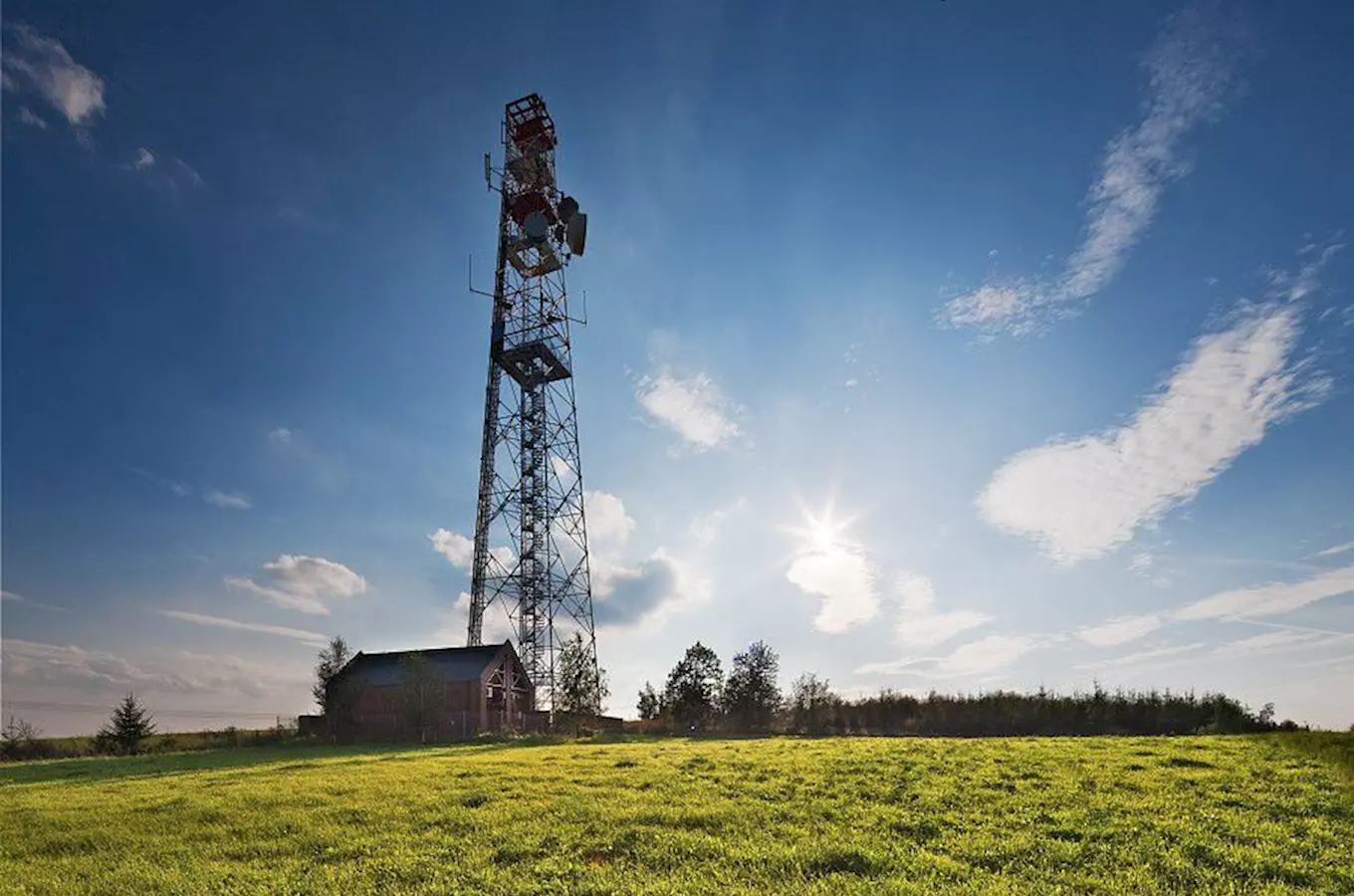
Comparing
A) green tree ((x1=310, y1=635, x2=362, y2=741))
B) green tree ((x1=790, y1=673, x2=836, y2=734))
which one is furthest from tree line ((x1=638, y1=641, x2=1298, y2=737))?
green tree ((x1=310, y1=635, x2=362, y2=741))

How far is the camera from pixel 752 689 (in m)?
56.3

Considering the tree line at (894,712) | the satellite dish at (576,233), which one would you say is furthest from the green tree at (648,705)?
the satellite dish at (576,233)

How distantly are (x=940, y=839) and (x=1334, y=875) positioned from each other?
193 inches

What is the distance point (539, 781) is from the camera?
18.4 meters

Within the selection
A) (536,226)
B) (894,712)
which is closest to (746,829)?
(894,712)

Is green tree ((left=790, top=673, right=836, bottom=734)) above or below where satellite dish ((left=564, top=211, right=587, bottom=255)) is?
below

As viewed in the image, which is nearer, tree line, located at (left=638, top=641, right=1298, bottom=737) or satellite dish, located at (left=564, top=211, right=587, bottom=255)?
tree line, located at (left=638, top=641, right=1298, bottom=737)

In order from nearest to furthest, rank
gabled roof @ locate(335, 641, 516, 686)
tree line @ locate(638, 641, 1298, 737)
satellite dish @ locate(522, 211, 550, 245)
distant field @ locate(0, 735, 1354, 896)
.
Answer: distant field @ locate(0, 735, 1354, 896) → tree line @ locate(638, 641, 1298, 737) → gabled roof @ locate(335, 641, 516, 686) → satellite dish @ locate(522, 211, 550, 245)

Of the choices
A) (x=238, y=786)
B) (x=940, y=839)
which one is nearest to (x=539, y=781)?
(x=238, y=786)

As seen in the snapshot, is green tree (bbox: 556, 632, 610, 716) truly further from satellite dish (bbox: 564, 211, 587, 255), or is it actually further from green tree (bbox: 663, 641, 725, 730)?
satellite dish (bbox: 564, 211, 587, 255)

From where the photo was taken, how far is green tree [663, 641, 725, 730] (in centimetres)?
5612

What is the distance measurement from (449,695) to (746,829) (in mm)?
42262

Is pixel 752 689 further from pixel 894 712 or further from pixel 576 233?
pixel 576 233

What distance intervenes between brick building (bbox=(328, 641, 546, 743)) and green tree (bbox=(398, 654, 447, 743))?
10cm
